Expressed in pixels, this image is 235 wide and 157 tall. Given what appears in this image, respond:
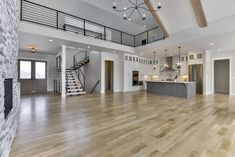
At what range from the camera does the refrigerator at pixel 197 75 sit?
32.0 ft

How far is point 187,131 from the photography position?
3.05 meters

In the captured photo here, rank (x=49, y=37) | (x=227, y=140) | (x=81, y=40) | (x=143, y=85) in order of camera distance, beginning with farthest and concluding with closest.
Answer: (x=143, y=85) → (x=81, y=40) → (x=49, y=37) → (x=227, y=140)

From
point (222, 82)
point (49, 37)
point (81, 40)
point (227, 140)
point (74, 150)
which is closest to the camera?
point (74, 150)

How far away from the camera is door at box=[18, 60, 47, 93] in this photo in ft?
34.1

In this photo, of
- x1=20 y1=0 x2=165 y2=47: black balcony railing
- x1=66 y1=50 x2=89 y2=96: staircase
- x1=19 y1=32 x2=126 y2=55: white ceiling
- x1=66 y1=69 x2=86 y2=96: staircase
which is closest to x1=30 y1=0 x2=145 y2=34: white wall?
x1=20 y1=0 x2=165 y2=47: black balcony railing

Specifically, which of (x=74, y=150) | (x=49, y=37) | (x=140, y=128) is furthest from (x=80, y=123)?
(x=49, y=37)

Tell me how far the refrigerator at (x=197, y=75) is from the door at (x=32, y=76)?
11.8 m

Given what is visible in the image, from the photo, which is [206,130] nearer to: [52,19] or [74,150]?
[74,150]

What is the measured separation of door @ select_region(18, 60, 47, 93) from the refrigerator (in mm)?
11763

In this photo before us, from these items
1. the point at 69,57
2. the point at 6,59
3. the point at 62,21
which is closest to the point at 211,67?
the point at 62,21

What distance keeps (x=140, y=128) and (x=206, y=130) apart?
1.49 m

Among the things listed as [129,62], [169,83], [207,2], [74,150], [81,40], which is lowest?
[74,150]

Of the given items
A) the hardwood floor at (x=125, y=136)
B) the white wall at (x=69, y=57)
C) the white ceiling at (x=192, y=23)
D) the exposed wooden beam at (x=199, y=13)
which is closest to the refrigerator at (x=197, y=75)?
the white ceiling at (x=192, y=23)

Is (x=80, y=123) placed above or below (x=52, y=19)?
below
